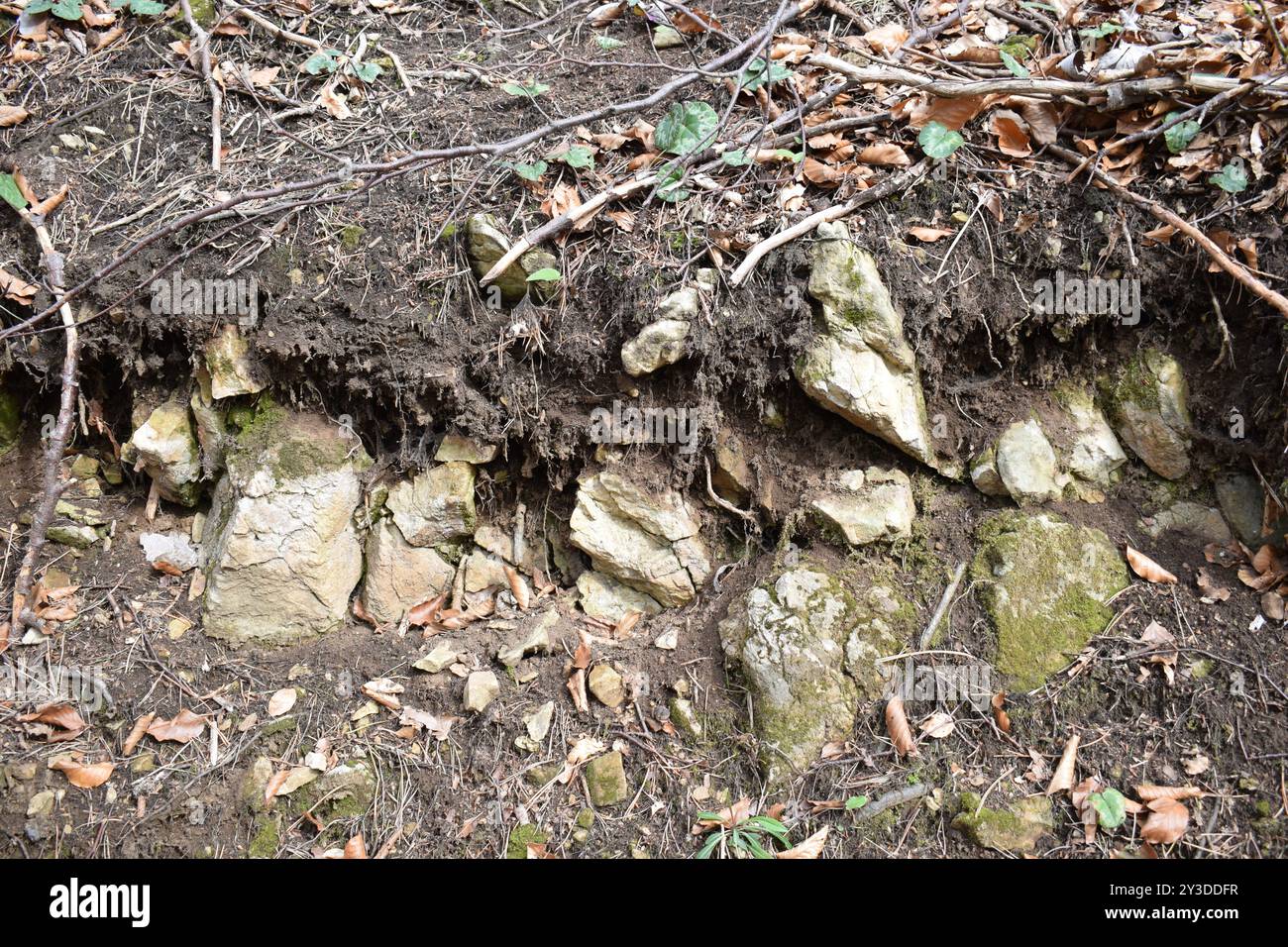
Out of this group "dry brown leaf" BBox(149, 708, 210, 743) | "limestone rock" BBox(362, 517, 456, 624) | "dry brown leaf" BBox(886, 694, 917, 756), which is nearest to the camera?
"dry brown leaf" BBox(886, 694, 917, 756)

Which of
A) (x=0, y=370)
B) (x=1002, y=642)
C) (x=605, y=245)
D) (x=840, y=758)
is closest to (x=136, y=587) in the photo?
(x=0, y=370)

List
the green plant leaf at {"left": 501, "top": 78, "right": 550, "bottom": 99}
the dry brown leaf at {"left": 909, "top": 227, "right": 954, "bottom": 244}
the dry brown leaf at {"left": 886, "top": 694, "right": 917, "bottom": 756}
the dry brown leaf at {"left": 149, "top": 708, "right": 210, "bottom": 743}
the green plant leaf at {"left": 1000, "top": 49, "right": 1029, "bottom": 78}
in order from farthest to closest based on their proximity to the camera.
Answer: the green plant leaf at {"left": 501, "top": 78, "right": 550, "bottom": 99}, the green plant leaf at {"left": 1000, "top": 49, "right": 1029, "bottom": 78}, the dry brown leaf at {"left": 909, "top": 227, "right": 954, "bottom": 244}, the dry brown leaf at {"left": 149, "top": 708, "right": 210, "bottom": 743}, the dry brown leaf at {"left": 886, "top": 694, "right": 917, "bottom": 756}

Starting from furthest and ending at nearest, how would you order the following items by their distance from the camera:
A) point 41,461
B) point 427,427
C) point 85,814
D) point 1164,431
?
point 41,461 → point 427,427 → point 1164,431 → point 85,814

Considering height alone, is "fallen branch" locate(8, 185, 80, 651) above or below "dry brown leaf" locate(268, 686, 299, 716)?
above

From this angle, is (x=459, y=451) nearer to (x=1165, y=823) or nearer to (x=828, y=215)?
(x=828, y=215)

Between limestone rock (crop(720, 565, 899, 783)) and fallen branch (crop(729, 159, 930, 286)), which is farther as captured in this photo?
fallen branch (crop(729, 159, 930, 286))

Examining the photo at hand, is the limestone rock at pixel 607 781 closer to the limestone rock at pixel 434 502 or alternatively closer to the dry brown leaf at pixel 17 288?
the limestone rock at pixel 434 502

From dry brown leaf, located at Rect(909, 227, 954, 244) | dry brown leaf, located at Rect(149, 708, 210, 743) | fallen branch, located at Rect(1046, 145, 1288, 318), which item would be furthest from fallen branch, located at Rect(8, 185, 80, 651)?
fallen branch, located at Rect(1046, 145, 1288, 318)

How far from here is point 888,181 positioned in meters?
3.58

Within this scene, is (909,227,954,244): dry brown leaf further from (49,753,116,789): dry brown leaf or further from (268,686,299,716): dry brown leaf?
(49,753,116,789): dry brown leaf

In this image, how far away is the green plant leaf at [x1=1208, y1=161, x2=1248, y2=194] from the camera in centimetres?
332

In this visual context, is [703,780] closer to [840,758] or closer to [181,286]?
[840,758]

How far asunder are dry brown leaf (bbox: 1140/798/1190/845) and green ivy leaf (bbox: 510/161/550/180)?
11.1ft

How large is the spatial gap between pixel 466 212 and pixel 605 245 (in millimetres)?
647
